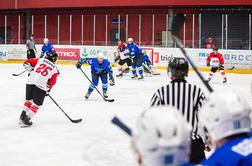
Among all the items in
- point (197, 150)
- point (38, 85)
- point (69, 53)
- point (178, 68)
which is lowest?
point (197, 150)

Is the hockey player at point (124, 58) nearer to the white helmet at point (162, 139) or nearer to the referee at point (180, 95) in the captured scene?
the referee at point (180, 95)

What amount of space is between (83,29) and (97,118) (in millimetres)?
16514

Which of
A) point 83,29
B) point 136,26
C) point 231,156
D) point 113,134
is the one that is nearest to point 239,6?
point 136,26

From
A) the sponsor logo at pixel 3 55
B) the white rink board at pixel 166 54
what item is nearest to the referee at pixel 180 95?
the white rink board at pixel 166 54

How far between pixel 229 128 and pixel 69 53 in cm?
2118

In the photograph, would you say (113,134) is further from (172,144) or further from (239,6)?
(239,6)

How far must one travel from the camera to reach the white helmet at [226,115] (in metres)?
1.73

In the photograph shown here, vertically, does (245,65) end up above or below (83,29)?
below

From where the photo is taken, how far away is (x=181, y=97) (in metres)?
3.53

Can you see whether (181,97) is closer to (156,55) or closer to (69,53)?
(156,55)

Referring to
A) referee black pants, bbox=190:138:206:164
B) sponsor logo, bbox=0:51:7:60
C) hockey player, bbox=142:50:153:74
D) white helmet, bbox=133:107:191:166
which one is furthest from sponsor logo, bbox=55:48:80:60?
white helmet, bbox=133:107:191:166

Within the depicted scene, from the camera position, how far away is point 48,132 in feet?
24.5

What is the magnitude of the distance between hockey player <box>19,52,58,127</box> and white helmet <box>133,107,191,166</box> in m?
6.27

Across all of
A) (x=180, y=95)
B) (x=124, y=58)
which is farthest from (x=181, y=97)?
(x=124, y=58)
